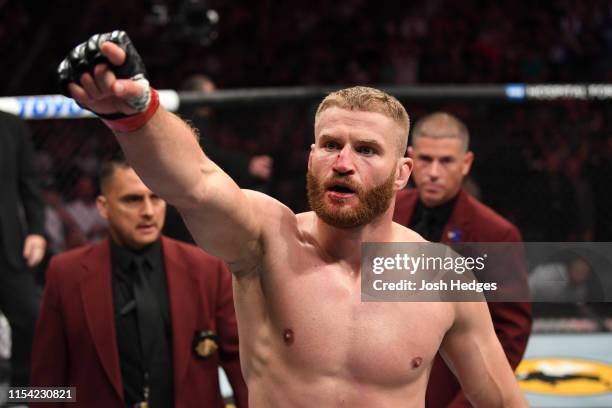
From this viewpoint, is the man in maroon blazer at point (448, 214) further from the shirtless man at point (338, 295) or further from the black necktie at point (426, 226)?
the shirtless man at point (338, 295)

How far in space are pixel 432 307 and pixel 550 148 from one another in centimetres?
314

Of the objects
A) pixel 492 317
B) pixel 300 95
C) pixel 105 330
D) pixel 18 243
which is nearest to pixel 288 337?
pixel 105 330

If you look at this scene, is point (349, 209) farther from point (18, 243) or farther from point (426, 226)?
point (18, 243)

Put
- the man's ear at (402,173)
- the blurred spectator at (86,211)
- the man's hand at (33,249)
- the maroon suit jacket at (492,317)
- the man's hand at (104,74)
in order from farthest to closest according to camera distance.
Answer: the blurred spectator at (86,211) < the man's hand at (33,249) < the maroon suit jacket at (492,317) < the man's ear at (402,173) < the man's hand at (104,74)

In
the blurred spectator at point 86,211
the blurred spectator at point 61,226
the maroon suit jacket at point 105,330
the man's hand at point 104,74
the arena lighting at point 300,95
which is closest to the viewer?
the man's hand at point 104,74

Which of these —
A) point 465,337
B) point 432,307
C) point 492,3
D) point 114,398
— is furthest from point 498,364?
point 492,3

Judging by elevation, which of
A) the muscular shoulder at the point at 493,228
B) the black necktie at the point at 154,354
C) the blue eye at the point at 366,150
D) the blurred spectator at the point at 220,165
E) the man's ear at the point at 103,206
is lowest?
the black necktie at the point at 154,354

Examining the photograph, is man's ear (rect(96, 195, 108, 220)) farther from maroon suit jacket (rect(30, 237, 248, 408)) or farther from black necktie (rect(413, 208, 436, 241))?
black necktie (rect(413, 208, 436, 241))

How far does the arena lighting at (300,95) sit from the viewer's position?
3.79 metres

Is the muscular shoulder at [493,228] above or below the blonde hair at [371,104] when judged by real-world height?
above

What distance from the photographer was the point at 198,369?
2.46m

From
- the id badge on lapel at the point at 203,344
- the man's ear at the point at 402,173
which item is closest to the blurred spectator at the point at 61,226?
the id badge on lapel at the point at 203,344

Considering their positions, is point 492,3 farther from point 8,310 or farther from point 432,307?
point 432,307

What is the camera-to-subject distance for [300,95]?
13.5 feet
